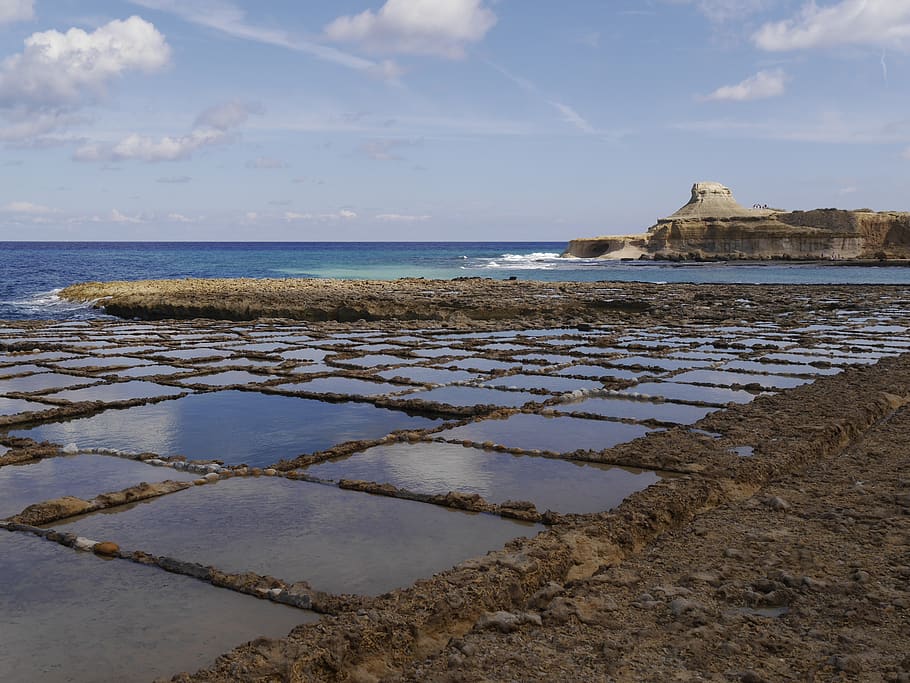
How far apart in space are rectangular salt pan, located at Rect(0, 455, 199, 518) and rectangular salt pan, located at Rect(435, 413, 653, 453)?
1969mm

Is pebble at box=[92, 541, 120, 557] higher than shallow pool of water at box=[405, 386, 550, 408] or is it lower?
higher

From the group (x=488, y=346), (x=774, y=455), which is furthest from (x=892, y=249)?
(x=774, y=455)

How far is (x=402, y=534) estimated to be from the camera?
Result: 364cm

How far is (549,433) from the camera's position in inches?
227

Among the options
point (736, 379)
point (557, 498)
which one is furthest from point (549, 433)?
point (736, 379)

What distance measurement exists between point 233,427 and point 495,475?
7.92 ft

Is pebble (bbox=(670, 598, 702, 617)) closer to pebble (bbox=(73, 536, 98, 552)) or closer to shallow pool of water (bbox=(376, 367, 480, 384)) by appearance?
pebble (bbox=(73, 536, 98, 552))

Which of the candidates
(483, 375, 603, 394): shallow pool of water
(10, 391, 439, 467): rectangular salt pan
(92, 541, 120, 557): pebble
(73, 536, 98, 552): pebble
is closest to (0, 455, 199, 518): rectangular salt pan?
(10, 391, 439, 467): rectangular salt pan

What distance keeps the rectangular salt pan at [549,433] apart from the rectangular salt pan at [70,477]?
1.97 metres

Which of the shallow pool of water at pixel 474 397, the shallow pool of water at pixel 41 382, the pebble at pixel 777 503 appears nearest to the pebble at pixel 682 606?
the pebble at pixel 777 503

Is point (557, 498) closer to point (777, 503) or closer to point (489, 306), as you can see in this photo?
point (777, 503)

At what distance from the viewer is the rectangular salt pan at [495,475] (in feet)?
14.0

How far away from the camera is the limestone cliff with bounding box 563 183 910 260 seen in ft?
241

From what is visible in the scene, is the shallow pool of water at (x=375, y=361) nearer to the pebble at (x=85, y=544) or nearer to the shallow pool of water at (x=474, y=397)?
the shallow pool of water at (x=474, y=397)
